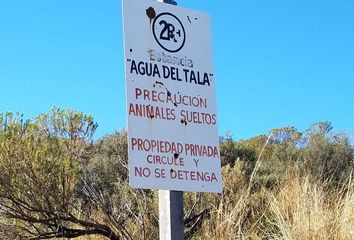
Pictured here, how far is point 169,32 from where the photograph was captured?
3.76m

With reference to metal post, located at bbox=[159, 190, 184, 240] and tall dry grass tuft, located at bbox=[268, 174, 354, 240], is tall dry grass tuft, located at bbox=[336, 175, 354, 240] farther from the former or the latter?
metal post, located at bbox=[159, 190, 184, 240]

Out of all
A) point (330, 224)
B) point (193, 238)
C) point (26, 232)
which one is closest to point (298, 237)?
point (330, 224)

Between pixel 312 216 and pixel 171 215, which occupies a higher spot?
pixel 312 216

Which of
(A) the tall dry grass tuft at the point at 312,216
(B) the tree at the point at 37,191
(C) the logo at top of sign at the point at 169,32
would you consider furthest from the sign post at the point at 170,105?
(B) the tree at the point at 37,191

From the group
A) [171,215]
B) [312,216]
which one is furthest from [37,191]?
[171,215]

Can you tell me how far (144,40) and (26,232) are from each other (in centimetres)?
547

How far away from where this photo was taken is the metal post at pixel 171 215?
144 inches

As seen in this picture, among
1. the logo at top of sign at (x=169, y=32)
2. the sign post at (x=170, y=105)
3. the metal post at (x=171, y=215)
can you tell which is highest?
the logo at top of sign at (x=169, y=32)

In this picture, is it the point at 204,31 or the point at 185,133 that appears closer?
the point at 185,133

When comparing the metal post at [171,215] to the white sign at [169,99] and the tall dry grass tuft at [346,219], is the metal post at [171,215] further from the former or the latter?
the tall dry grass tuft at [346,219]

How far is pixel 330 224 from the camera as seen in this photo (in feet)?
18.4

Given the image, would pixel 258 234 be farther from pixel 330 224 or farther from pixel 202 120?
pixel 202 120

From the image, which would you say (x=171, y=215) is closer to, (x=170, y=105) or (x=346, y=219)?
(x=170, y=105)

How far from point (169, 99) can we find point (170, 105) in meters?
0.03
